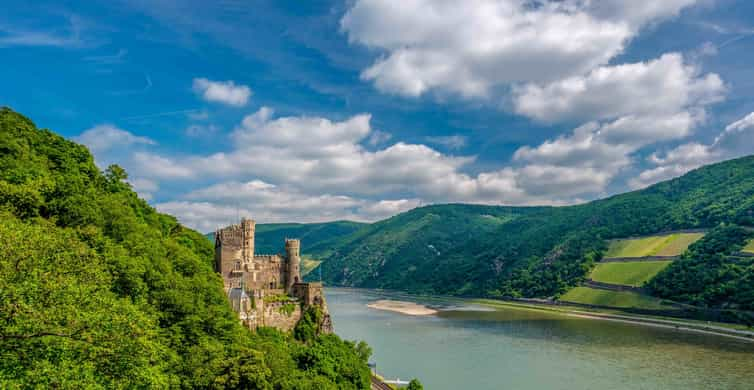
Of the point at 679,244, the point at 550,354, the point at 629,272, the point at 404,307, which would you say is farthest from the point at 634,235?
the point at 550,354

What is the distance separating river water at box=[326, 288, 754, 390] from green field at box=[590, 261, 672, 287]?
979 inches

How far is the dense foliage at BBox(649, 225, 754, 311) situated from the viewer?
88.8m

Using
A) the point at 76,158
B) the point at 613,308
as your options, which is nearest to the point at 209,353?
the point at 76,158

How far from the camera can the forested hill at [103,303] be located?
14.1 metres

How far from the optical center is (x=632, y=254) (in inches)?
5098

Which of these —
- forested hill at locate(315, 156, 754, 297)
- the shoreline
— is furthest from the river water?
forested hill at locate(315, 156, 754, 297)

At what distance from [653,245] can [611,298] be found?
32.7 m

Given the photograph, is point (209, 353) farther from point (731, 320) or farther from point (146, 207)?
point (731, 320)

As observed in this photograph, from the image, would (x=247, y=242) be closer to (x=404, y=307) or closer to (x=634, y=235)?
(x=404, y=307)

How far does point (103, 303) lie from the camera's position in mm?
16531

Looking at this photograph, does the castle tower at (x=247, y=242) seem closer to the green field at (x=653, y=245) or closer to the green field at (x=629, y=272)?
the green field at (x=629, y=272)

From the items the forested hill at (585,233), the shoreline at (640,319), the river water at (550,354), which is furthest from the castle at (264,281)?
the forested hill at (585,233)

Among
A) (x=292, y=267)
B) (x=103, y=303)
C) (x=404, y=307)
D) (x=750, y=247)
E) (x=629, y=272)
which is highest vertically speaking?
(x=750, y=247)

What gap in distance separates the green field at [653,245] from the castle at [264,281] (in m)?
107
